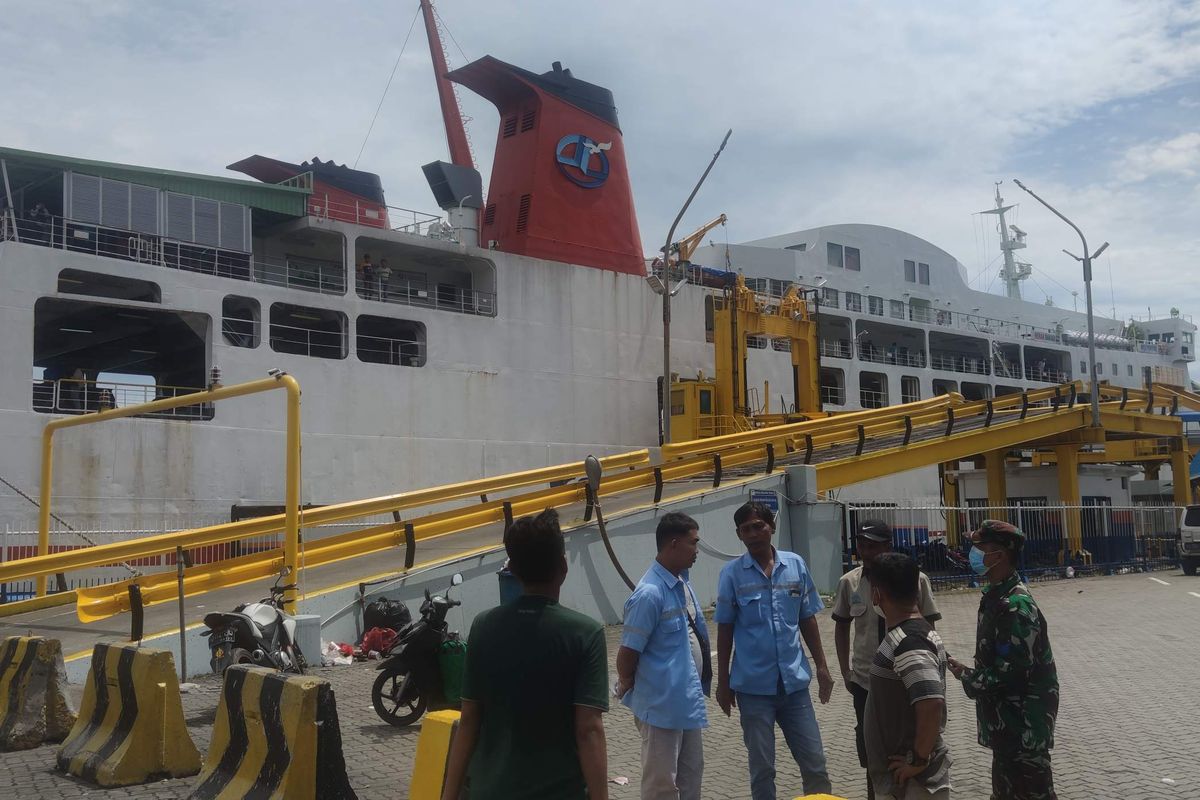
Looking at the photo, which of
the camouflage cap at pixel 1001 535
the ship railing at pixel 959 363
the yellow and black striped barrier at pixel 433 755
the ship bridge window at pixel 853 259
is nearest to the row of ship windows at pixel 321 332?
the yellow and black striped barrier at pixel 433 755

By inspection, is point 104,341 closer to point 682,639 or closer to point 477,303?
point 477,303

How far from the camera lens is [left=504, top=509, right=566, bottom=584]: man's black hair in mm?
3043

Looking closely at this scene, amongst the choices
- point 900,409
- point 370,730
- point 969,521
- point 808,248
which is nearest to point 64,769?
point 370,730

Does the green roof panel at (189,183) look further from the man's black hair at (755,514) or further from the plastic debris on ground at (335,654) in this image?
the man's black hair at (755,514)

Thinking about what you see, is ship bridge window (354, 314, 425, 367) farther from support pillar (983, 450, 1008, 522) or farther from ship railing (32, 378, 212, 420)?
support pillar (983, 450, 1008, 522)

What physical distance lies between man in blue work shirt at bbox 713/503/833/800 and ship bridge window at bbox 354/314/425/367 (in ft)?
53.8

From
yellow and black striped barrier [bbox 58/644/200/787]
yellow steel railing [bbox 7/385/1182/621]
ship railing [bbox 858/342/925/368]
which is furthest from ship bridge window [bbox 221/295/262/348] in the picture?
ship railing [bbox 858/342/925/368]

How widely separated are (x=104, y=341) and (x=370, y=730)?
17160mm

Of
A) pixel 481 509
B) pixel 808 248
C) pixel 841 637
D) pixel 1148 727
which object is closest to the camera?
pixel 841 637

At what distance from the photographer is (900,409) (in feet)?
65.1

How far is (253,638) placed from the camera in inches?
295

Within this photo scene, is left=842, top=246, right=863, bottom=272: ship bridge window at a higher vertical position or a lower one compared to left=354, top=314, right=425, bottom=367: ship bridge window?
higher

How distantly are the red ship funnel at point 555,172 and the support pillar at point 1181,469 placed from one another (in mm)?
14840

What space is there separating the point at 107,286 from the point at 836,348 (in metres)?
22.0
